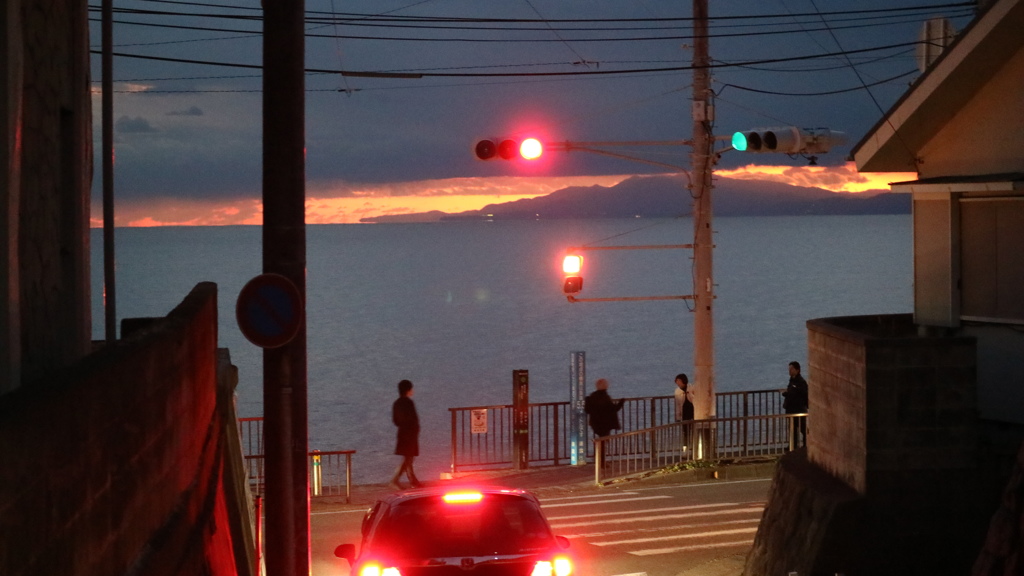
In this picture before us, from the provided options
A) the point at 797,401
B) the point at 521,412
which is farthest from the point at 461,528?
the point at 797,401

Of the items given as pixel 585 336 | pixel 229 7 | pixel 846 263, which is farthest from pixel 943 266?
pixel 846 263

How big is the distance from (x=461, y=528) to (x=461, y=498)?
0.23 metres

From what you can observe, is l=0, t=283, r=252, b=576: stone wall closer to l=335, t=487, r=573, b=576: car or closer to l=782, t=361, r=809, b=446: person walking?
l=335, t=487, r=573, b=576: car

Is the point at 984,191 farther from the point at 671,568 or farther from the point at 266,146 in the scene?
the point at 266,146

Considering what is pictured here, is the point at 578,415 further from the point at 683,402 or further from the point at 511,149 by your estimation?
the point at 511,149

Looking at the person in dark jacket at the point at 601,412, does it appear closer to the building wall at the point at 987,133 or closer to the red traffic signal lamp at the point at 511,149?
the red traffic signal lamp at the point at 511,149

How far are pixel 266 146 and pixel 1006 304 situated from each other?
28.4ft

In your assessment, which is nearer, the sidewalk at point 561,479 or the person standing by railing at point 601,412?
the sidewalk at point 561,479

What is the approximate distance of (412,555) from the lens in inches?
333

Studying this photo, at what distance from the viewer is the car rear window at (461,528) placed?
27.8 feet

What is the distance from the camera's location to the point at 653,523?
1675cm

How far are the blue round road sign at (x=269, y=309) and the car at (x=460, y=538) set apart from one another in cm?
156

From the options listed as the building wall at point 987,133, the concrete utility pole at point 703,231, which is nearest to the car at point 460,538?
the building wall at point 987,133

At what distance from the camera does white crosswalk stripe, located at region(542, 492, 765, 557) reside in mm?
15336
